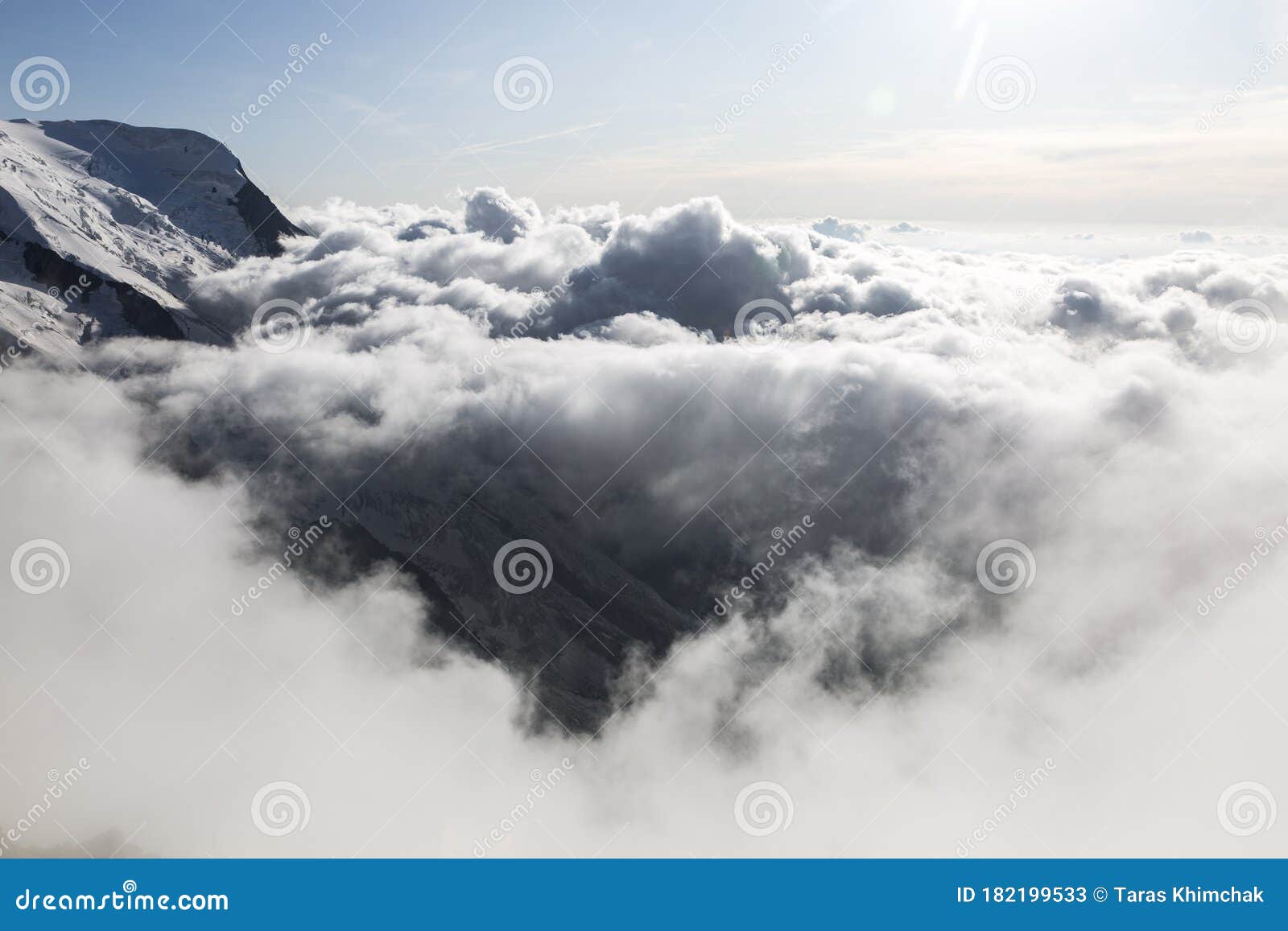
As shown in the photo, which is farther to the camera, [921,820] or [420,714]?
[420,714]

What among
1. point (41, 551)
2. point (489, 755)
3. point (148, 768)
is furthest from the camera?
point (489, 755)

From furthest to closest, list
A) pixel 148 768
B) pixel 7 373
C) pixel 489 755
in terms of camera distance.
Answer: pixel 489 755 < pixel 7 373 < pixel 148 768

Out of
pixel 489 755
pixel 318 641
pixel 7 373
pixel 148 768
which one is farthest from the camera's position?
pixel 489 755

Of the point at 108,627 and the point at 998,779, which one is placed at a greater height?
the point at 108,627

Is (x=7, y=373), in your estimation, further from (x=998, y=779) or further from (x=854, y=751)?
(x=998, y=779)

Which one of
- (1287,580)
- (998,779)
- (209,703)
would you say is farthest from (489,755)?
(1287,580)

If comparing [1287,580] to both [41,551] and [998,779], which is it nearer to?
[998,779]

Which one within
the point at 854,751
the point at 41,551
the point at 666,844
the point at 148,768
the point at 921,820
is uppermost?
the point at 41,551

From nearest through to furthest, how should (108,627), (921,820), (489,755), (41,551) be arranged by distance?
(41,551)
(108,627)
(921,820)
(489,755)

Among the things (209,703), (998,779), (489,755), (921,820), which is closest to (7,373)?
(209,703)
